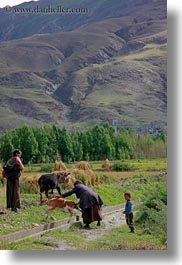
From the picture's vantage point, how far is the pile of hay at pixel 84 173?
10.6m

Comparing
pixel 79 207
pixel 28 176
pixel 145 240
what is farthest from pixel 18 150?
pixel 145 240

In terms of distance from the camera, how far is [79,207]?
34.2 ft

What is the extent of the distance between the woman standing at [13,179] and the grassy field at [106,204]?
66 millimetres

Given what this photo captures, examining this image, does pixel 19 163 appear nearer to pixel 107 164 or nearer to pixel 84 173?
pixel 84 173

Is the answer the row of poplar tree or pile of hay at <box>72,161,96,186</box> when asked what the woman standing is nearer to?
the row of poplar tree

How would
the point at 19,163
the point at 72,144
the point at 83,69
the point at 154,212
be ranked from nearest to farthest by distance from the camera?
the point at 154,212, the point at 19,163, the point at 72,144, the point at 83,69

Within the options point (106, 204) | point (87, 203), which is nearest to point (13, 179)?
point (87, 203)

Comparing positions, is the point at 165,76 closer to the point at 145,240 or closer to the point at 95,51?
the point at 95,51

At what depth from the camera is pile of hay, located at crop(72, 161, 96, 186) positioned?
10555 millimetres

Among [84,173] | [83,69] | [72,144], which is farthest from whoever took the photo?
[83,69]

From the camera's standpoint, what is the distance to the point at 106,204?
1048 centimetres

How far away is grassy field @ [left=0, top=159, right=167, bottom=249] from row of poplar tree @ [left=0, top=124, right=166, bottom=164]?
14 cm

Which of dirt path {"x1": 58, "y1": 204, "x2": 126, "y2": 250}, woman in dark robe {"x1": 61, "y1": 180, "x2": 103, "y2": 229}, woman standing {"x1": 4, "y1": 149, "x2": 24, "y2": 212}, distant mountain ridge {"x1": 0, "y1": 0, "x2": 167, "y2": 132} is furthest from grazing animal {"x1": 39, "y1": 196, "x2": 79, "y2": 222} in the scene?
distant mountain ridge {"x1": 0, "y1": 0, "x2": 167, "y2": 132}

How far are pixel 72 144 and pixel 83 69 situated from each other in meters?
1.03
